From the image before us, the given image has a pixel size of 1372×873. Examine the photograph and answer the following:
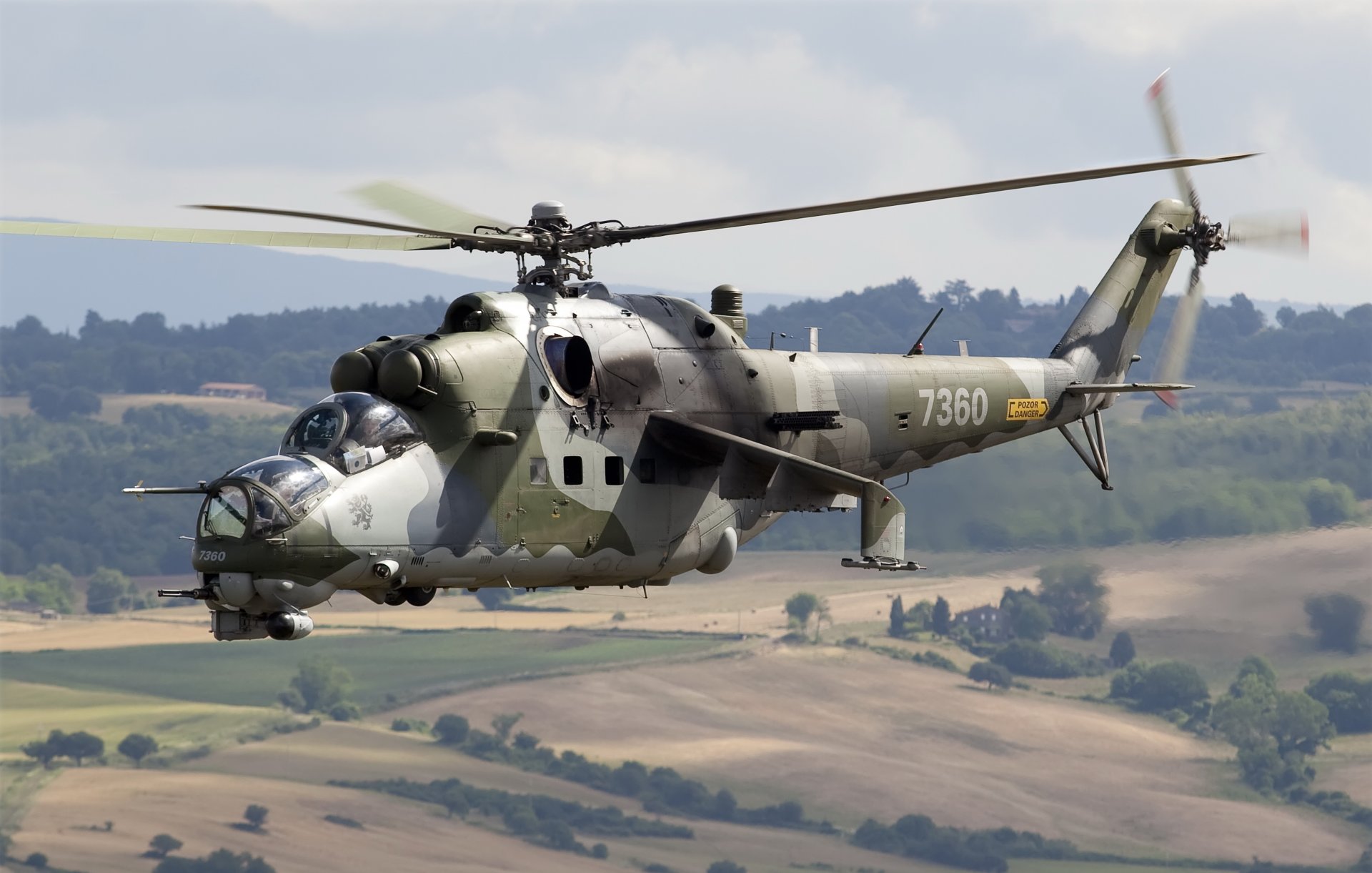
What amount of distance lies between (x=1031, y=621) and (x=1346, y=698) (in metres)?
28.1

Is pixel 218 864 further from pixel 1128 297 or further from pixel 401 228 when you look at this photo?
pixel 401 228

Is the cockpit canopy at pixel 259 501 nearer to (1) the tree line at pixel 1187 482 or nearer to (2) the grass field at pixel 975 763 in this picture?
(1) the tree line at pixel 1187 482

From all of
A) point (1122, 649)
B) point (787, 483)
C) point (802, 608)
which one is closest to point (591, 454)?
point (787, 483)

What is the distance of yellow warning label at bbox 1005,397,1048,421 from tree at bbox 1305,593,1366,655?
10701cm

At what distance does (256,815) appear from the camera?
618 ft

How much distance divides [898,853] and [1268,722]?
36.2 meters

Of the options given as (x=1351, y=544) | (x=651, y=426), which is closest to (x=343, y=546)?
(x=651, y=426)

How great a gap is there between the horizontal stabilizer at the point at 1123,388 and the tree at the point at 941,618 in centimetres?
16912

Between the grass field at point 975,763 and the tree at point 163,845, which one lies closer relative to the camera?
the grass field at point 975,763

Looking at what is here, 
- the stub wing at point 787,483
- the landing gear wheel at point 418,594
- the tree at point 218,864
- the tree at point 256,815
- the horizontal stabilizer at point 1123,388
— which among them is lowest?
the tree at point 218,864

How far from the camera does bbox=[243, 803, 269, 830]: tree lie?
188 metres

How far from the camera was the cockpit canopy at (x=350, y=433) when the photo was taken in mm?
20047

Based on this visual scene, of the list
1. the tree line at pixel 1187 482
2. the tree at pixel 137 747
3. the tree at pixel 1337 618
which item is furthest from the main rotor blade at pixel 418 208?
the tree at pixel 137 747

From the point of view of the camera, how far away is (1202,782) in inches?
7210
